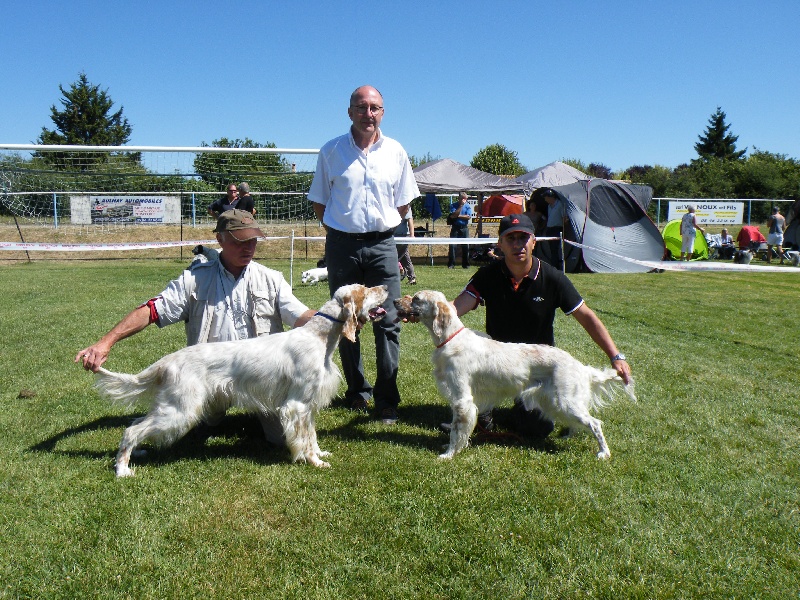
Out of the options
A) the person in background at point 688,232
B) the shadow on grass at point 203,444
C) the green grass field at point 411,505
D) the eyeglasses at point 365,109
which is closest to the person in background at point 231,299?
the shadow on grass at point 203,444

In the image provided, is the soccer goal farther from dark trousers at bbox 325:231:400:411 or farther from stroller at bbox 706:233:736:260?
stroller at bbox 706:233:736:260

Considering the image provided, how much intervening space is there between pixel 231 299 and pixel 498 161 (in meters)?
54.8

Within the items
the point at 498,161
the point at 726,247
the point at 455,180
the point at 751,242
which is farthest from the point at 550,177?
the point at 498,161

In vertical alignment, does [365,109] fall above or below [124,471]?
above

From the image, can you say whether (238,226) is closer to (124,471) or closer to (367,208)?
(367,208)

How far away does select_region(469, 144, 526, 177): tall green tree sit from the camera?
55.9m

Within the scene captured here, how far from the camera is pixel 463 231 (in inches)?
673

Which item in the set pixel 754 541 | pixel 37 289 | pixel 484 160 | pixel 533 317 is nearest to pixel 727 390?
pixel 533 317

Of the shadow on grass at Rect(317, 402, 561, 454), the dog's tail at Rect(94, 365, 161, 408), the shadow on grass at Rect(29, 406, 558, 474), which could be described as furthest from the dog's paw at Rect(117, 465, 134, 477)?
the shadow on grass at Rect(317, 402, 561, 454)

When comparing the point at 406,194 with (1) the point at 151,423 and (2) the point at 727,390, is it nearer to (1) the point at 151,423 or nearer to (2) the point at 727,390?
(1) the point at 151,423

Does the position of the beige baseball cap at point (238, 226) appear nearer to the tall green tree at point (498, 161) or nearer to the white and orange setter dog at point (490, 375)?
the white and orange setter dog at point (490, 375)

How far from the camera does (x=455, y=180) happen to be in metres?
19.0

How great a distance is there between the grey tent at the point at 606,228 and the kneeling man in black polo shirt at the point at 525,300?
11395mm

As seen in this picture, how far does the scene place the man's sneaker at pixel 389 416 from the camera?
449 cm
